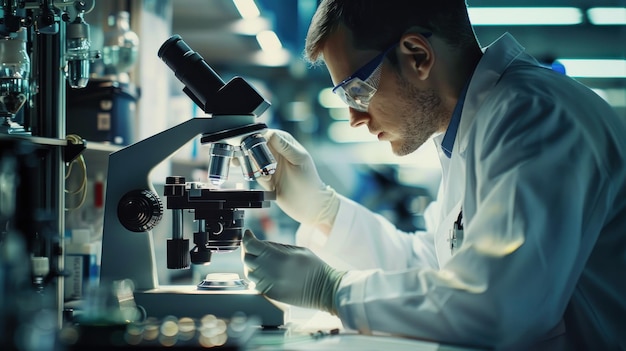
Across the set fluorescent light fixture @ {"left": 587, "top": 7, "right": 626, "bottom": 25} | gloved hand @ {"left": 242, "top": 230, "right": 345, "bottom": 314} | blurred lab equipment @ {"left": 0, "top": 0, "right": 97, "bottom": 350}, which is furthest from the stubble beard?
fluorescent light fixture @ {"left": 587, "top": 7, "right": 626, "bottom": 25}

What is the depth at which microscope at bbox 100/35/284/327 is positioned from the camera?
1354 mm

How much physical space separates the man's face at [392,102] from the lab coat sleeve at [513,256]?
344mm

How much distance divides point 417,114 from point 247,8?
1.96m

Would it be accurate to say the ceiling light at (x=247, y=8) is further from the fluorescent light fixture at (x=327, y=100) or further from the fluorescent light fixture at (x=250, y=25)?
the fluorescent light fixture at (x=327, y=100)

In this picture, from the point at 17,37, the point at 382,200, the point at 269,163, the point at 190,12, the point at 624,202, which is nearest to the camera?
the point at 624,202

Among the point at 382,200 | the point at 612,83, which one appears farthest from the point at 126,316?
the point at 612,83

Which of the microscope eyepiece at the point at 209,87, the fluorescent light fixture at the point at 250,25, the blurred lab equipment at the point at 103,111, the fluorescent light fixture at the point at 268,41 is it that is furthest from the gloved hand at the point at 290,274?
the fluorescent light fixture at the point at 268,41

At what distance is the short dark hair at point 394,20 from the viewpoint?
4.84 feet

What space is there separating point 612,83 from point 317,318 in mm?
4764

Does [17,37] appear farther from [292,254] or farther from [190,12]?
[190,12]

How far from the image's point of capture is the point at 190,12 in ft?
11.8

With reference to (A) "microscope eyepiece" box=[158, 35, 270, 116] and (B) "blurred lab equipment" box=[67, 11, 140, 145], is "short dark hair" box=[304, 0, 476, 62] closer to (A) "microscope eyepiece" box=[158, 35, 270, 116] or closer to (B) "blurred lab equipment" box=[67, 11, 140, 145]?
(A) "microscope eyepiece" box=[158, 35, 270, 116]

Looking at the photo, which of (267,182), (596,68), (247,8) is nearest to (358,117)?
(267,182)

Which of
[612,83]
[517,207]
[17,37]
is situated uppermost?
[612,83]
